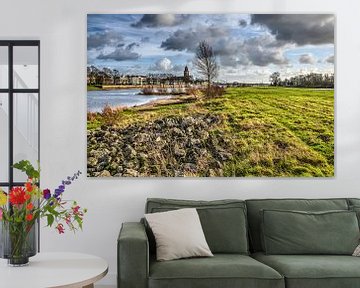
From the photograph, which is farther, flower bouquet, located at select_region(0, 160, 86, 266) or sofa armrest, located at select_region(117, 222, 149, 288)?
sofa armrest, located at select_region(117, 222, 149, 288)

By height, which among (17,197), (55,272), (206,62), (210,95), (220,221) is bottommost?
(55,272)

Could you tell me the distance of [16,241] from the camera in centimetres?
351

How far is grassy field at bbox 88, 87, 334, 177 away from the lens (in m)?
4.99

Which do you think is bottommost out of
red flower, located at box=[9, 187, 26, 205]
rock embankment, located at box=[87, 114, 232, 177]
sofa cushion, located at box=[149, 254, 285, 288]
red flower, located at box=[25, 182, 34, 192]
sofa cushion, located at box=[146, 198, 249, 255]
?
sofa cushion, located at box=[149, 254, 285, 288]

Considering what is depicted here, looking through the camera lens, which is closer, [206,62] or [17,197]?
[17,197]

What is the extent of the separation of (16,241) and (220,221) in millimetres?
1606

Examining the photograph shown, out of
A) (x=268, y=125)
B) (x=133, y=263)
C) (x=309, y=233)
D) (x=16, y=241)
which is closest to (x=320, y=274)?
(x=309, y=233)

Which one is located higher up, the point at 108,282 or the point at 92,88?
the point at 92,88

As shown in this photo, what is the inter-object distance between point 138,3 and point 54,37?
→ 0.75 m

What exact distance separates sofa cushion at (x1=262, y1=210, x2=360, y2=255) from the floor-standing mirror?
2.07 metres

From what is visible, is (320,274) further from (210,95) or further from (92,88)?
(92,88)

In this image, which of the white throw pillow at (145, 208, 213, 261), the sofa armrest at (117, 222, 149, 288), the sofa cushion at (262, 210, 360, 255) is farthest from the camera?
the sofa cushion at (262, 210, 360, 255)

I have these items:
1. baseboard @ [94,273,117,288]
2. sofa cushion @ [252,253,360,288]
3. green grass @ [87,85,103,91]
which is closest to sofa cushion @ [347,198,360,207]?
sofa cushion @ [252,253,360,288]

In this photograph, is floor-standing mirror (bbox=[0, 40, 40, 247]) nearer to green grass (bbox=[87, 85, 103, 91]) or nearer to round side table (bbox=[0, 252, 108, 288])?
green grass (bbox=[87, 85, 103, 91])
